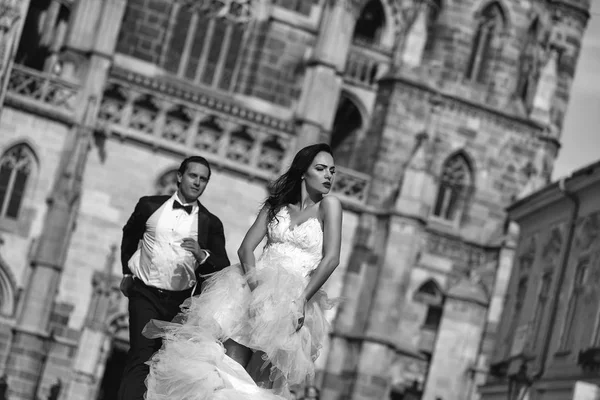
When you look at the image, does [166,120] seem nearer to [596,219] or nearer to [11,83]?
[11,83]

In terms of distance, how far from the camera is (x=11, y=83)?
3856 centimetres

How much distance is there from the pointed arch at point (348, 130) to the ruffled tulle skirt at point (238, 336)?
35.2 m

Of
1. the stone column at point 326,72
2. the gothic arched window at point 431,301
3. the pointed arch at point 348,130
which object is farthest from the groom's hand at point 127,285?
the pointed arch at point 348,130

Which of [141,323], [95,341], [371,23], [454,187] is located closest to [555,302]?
[95,341]

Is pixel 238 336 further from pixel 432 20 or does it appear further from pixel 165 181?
pixel 432 20

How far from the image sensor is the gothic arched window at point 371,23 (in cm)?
4681

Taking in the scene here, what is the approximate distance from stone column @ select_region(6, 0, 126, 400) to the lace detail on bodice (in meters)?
27.4

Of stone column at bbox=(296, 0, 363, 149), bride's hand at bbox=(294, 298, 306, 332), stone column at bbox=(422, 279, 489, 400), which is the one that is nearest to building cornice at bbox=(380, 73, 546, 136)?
stone column at bbox=(296, 0, 363, 149)

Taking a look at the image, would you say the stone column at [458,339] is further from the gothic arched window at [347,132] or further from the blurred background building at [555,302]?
the blurred background building at [555,302]

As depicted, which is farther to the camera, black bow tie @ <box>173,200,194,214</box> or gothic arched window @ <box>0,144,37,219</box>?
gothic arched window @ <box>0,144,37,219</box>

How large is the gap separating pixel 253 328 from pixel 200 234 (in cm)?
156

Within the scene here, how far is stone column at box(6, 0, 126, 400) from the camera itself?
37.2 meters

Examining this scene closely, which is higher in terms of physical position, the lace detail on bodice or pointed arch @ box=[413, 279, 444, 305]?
pointed arch @ box=[413, 279, 444, 305]

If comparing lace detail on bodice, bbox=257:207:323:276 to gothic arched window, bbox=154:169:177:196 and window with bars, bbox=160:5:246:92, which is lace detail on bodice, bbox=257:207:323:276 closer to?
gothic arched window, bbox=154:169:177:196
